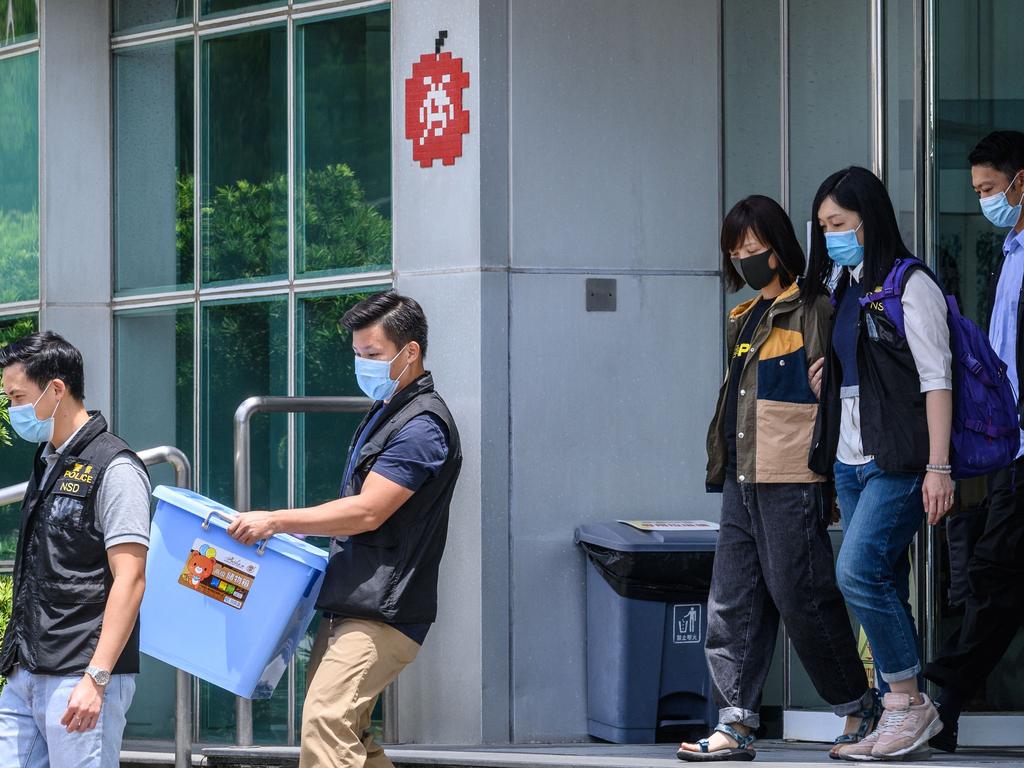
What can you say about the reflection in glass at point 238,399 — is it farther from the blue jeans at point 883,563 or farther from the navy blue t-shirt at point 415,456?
the blue jeans at point 883,563

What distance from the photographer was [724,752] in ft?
18.8

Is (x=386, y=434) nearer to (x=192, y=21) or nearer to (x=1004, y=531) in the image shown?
(x=1004, y=531)

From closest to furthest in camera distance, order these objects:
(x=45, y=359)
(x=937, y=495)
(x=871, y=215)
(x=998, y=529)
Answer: (x=45, y=359) → (x=937, y=495) → (x=871, y=215) → (x=998, y=529)

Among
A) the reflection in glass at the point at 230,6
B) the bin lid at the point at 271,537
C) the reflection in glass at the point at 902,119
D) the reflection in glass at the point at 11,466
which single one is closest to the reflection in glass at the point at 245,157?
the reflection in glass at the point at 230,6

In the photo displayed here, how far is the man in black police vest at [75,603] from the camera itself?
4598 millimetres

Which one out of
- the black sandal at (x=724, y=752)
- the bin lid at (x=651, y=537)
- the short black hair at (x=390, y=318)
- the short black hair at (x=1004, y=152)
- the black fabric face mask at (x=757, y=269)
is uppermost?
the short black hair at (x=1004, y=152)

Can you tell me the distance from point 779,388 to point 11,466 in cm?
565

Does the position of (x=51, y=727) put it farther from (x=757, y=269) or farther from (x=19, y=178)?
(x=19, y=178)

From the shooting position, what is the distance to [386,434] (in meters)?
5.17

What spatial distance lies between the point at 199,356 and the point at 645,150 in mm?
2782

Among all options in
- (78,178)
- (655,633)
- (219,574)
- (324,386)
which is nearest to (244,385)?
(324,386)

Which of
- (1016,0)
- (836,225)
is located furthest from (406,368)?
(1016,0)

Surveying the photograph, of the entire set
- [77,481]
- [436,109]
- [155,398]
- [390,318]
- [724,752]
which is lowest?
[724,752]

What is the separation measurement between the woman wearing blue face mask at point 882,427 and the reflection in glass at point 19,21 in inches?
225
